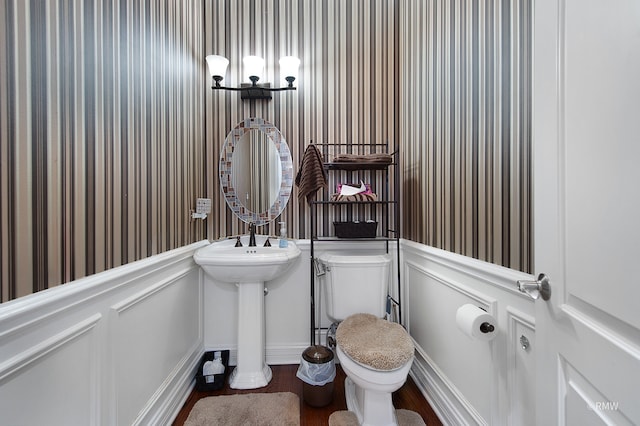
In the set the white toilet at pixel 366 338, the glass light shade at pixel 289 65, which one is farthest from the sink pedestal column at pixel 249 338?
the glass light shade at pixel 289 65

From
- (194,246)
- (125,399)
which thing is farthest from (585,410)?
(194,246)

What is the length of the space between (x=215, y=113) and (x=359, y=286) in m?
1.62

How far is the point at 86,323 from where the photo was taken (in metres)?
0.91

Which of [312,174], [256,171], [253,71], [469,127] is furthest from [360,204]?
[253,71]

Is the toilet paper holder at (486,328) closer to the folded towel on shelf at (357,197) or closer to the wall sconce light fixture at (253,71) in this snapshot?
the folded towel on shelf at (357,197)

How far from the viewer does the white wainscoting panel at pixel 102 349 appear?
0.70 meters

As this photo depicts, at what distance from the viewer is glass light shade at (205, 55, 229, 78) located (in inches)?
75.5

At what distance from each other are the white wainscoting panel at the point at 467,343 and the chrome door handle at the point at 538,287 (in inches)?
10.5

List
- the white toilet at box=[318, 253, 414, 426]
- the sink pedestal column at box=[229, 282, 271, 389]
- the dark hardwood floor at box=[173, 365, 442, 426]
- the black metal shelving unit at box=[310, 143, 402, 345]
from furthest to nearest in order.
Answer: the black metal shelving unit at box=[310, 143, 402, 345] → the sink pedestal column at box=[229, 282, 271, 389] → the dark hardwood floor at box=[173, 365, 442, 426] → the white toilet at box=[318, 253, 414, 426]

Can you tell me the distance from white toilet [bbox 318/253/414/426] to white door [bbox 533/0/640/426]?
1.98 ft

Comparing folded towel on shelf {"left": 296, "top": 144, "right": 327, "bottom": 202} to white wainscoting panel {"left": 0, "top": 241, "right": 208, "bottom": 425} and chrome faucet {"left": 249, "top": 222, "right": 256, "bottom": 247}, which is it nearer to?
chrome faucet {"left": 249, "top": 222, "right": 256, "bottom": 247}

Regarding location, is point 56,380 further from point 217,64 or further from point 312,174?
point 217,64

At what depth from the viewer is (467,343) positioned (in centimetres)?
125

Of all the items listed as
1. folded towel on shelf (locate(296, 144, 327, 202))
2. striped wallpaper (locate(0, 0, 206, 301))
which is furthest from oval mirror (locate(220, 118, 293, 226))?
striped wallpaper (locate(0, 0, 206, 301))
